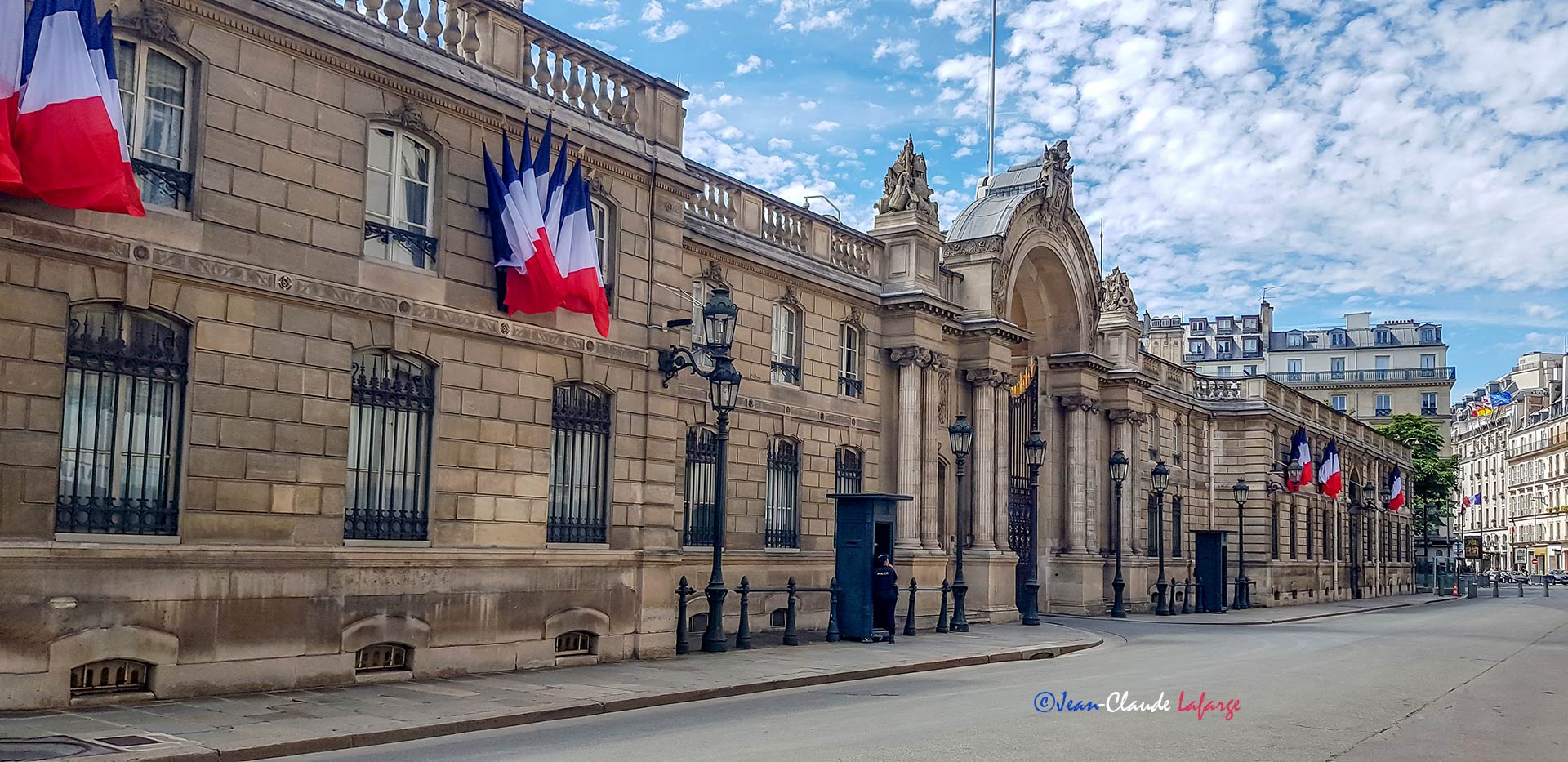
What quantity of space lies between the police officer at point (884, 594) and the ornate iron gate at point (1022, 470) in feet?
39.3

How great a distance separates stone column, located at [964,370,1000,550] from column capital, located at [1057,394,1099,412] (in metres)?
7.25

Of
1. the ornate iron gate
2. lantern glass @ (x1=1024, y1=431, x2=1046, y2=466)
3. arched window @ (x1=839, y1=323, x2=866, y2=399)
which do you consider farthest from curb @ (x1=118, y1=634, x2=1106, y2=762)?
the ornate iron gate

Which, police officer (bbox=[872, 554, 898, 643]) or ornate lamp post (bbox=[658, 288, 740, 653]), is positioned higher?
ornate lamp post (bbox=[658, 288, 740, 653])

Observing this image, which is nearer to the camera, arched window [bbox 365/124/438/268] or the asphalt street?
the asphalt street

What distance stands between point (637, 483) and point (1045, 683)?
6647mm

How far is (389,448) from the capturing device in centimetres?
1652

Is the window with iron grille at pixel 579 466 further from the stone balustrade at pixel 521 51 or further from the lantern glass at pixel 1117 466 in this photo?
the lantern glass at pixel 1117 466

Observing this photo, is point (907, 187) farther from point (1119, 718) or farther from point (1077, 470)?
point (1119, 718)

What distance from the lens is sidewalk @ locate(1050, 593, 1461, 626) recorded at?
38.3m

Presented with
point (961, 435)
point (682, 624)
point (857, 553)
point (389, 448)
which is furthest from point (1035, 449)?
point (389, 448)

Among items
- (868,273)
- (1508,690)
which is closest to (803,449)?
(868,273)

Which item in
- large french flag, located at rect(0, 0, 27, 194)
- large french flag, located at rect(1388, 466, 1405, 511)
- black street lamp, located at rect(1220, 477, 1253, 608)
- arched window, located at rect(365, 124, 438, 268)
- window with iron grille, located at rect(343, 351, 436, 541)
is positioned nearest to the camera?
large french flag, located at rect(0, 0, 27, 194)

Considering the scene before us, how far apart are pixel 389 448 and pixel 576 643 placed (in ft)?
14.3

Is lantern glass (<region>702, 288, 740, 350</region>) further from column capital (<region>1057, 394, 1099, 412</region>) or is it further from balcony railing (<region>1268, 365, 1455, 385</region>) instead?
balcony railing (<region>1268, 365, 1455, 385</region>)
